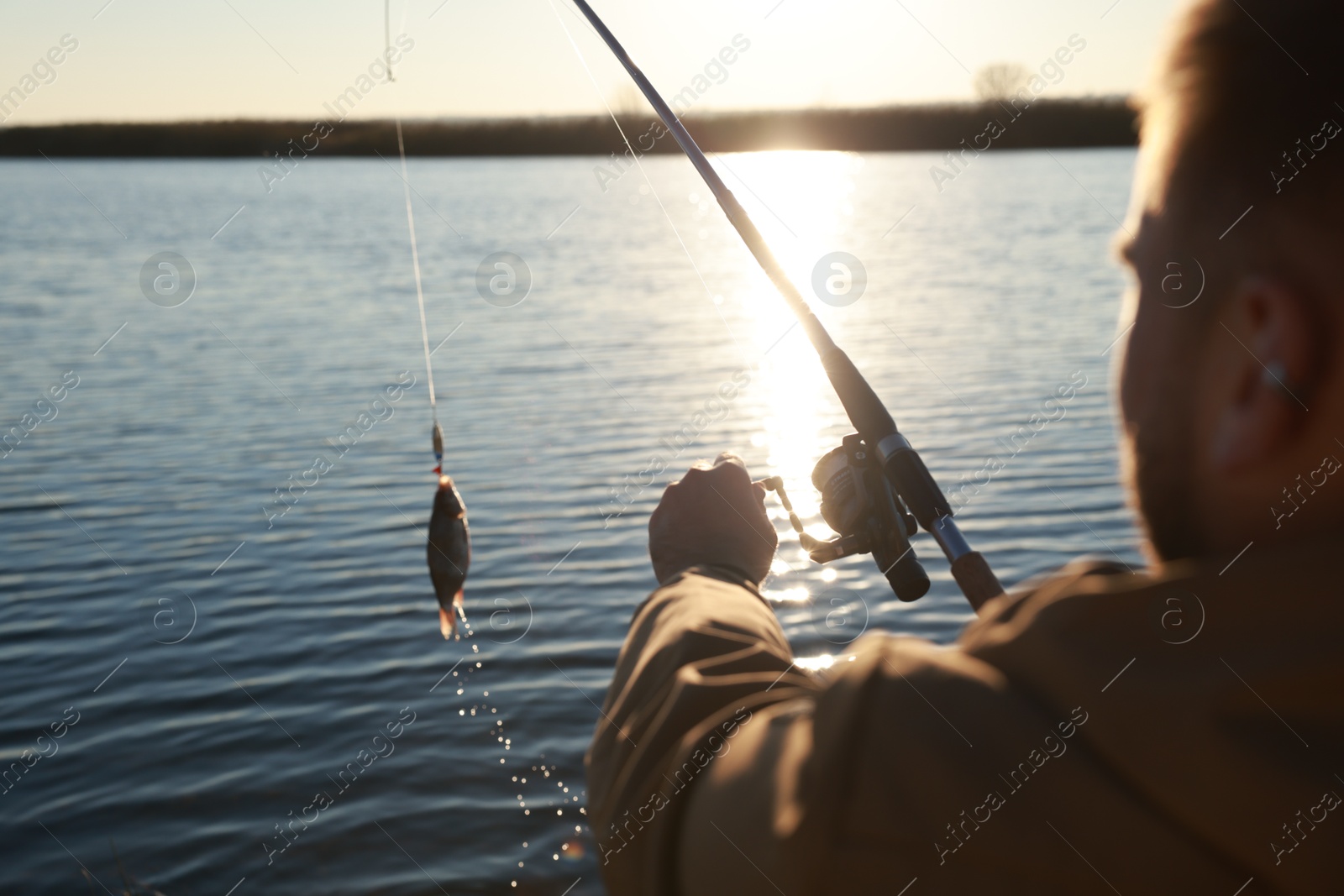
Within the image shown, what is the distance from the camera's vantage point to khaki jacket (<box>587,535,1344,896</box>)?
70 cm

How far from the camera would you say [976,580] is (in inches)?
77.7

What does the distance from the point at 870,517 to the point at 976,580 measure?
1.44 ft

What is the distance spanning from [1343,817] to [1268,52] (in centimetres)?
54

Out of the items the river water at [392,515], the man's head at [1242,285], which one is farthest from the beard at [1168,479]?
the river water at [392,515]

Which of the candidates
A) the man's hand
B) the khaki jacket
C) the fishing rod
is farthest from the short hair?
the fishing rod

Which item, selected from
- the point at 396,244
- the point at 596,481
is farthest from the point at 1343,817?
the point at 396,244

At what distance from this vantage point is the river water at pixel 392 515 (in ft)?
17.9

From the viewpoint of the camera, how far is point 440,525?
13.2 feet

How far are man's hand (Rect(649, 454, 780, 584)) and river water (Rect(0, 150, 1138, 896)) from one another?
3019 millimetres

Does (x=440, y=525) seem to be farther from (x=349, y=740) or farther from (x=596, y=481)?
(x=596, y=481)

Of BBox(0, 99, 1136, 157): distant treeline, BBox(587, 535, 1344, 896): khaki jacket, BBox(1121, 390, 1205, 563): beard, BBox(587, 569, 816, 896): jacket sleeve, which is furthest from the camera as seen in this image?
BBox(0, 99, 1136, 157): distant treeline

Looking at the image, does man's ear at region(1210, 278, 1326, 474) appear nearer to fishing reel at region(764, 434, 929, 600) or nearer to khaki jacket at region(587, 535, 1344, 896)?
khaki jacket at region(587, 535, 1344, 896)

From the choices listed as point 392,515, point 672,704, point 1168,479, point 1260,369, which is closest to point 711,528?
point 672,704

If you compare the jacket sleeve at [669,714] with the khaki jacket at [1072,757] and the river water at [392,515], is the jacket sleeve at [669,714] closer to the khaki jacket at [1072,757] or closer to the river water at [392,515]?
the khaki jacket at [1072,757]
